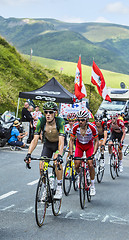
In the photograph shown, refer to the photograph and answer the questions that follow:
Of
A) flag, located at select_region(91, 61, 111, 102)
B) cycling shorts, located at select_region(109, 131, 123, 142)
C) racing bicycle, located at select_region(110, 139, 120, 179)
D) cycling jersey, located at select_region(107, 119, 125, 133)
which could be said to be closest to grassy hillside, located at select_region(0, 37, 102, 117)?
flag, located at select_region(91, 61, 111, 102)

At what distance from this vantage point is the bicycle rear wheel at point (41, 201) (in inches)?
259

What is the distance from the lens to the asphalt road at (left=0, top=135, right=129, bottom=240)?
6.31m

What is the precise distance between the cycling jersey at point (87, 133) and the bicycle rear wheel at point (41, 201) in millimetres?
2363

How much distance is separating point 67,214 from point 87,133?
7.01 feet

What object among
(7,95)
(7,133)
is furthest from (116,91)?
(7,133)

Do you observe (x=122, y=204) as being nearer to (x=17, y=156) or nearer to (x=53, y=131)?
(x=53, y=131)

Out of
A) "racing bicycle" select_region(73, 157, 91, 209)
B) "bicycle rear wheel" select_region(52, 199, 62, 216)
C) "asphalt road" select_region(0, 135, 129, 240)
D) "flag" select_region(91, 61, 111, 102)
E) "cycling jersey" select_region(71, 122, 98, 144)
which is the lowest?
"asphalt road" select_region(0, 135, 129, 240)

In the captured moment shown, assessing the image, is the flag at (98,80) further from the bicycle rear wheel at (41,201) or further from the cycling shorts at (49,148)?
the bicycle rear wheel at (41,201)

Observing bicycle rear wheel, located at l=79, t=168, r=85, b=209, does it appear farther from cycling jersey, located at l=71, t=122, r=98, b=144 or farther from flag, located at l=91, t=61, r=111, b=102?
flag, located at l=91, t=61, r=111, b=102

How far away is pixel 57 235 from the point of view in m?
6.24

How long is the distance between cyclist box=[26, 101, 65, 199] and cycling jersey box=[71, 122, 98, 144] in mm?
1335

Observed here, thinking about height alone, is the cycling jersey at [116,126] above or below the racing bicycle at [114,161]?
above

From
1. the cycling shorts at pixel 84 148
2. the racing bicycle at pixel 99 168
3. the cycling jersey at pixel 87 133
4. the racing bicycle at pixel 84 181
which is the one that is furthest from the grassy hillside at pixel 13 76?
the racing bicycle at pixel 84 181

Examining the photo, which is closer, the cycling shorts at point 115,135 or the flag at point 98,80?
the cycling shorts at point 115,135
